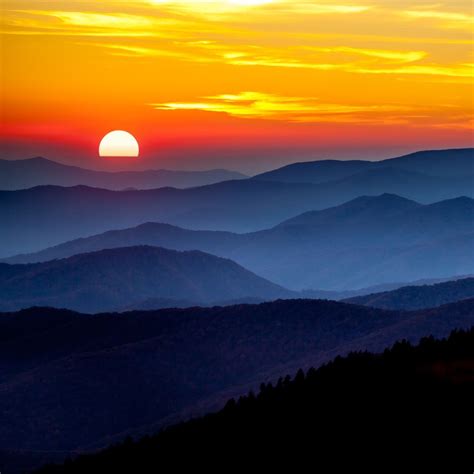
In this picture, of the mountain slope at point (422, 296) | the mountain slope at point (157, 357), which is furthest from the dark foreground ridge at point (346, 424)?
the mountain slope at point (422, 296)

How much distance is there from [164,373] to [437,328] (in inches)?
897

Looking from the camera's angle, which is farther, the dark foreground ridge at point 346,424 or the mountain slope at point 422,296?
the mountain slope at point 422,296

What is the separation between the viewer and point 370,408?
38.8 metres

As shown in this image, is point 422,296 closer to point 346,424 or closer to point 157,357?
point 157,357

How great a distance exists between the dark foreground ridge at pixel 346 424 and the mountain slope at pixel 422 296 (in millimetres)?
94063

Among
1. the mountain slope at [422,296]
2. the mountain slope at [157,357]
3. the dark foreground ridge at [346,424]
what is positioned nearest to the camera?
the dark foreground ridge at [346,424]

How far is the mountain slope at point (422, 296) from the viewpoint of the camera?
141 meters

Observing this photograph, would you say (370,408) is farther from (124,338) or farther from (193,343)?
(124,338)

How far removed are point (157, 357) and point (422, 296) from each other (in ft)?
189

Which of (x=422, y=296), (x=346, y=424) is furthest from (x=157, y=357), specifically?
(x=346, y=424)

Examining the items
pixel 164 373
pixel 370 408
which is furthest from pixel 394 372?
pixel 164 373

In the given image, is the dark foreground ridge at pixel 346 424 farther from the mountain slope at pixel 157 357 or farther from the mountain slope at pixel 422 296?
the mountain slope at pixel 422 296

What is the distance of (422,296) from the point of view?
145875mm

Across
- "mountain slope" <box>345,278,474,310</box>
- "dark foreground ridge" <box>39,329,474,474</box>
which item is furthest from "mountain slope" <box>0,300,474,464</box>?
"mountain slope" <box>345,278,474,310</box>
